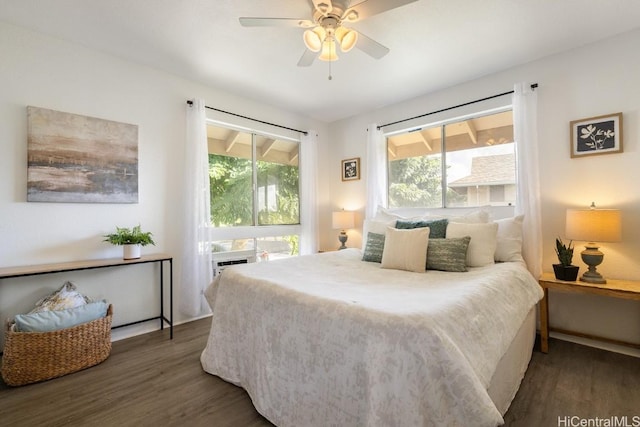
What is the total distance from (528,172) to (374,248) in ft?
5.35

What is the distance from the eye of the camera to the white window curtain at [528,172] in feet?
8.58

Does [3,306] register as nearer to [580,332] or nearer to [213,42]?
[213,42]

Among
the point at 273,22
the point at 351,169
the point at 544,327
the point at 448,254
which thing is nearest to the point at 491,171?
the point at 448,254

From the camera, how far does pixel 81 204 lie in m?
2.48

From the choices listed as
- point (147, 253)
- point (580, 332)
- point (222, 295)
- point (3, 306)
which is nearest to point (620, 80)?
point (580, 332)

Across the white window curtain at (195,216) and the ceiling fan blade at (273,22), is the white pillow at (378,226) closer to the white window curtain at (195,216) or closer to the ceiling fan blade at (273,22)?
the white window curtain at (195,216)

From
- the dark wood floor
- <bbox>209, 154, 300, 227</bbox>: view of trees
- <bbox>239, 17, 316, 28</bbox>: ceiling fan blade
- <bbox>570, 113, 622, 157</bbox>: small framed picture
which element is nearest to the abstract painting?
<bbox>209, 154, 300, 227</bbox>: view of trees

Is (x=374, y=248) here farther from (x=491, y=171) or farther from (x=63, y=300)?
(x=63, y=300)

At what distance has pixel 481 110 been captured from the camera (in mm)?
3119

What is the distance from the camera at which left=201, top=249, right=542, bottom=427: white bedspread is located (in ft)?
3.36

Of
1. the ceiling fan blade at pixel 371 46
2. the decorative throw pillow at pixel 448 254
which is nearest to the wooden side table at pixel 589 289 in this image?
the decorative throw pillow at pixel 448 254

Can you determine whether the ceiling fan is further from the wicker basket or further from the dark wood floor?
the wicker basket

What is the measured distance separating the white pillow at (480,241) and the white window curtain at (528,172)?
48 cm

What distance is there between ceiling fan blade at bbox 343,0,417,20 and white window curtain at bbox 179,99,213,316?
2.01 meters
